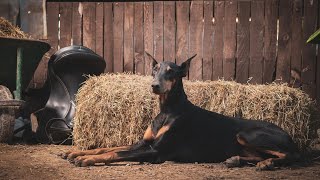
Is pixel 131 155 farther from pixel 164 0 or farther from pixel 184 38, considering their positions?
pixel 164 0

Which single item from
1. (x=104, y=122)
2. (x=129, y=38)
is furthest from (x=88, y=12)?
(x=104, y=122)

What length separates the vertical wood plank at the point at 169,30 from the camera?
7273 mm

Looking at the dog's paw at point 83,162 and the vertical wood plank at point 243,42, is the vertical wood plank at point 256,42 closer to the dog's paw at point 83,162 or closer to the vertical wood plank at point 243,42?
the vertical wood plank at point 243,42

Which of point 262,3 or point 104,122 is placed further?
point 262,3

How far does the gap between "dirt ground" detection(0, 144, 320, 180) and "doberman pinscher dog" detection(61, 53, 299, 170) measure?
120 mm

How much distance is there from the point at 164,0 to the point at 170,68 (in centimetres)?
304

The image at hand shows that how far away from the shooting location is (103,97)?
17.9 ft

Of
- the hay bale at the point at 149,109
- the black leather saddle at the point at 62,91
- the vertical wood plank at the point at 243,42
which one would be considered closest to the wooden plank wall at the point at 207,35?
the vertical wood plank at the point at 243,42

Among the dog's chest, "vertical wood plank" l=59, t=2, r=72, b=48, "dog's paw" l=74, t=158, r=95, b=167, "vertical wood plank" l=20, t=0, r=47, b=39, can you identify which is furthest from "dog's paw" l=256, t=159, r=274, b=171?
"vertical wood plank" l=20, t=0, r=47, b=39

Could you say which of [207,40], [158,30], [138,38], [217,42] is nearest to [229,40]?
[217,42]

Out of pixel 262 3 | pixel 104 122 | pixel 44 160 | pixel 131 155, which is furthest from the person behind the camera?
pixel 262 3

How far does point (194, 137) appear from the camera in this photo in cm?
480

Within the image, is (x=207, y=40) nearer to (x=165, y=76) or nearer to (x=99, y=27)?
(x=99, y=27)

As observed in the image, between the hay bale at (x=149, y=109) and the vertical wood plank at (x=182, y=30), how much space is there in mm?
1841
